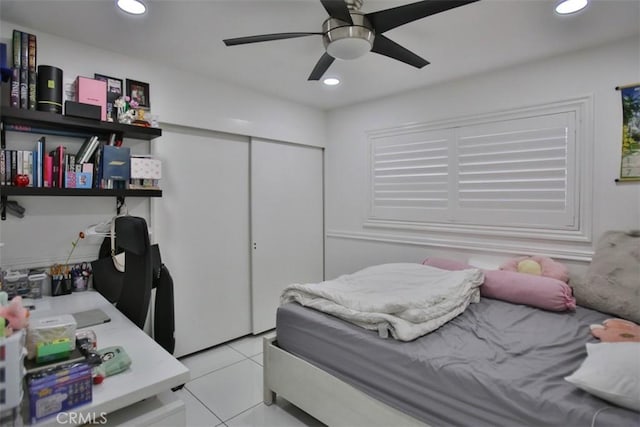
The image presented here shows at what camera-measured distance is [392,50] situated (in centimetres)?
196

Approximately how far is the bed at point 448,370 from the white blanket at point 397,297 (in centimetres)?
5

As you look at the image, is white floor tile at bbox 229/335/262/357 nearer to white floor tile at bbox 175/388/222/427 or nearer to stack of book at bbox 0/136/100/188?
white floor tile at bbox 175/388/222/427

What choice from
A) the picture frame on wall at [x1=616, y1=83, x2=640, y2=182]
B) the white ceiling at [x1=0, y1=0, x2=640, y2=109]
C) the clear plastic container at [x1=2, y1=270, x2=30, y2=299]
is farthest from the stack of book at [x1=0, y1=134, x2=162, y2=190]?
the picture frame on wall at [x1=616, y1=83, x2=640, y2=182]

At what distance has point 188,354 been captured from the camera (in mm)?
2984

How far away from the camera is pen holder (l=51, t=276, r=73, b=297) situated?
218 centimetres

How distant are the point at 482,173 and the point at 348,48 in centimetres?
177

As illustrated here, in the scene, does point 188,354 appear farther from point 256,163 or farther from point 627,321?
point 627,321

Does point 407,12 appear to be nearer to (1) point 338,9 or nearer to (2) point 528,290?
(1) point 338,9

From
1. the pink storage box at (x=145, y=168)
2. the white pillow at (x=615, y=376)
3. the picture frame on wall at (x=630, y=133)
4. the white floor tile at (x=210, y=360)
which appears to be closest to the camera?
the white pillow at (x=615, y=376)

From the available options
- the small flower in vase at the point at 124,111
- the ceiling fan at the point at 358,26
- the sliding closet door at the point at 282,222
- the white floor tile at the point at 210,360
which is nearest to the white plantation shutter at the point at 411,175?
the sliding closet door at the point at 282,222

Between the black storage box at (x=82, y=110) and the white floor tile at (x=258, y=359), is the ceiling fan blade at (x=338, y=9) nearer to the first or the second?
the black storage box at (x=82, y=110)

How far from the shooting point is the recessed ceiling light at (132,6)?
1820 mm

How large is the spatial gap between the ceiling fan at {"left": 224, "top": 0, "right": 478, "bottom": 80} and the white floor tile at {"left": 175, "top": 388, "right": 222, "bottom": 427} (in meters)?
2.26

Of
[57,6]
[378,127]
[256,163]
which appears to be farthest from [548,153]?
[57,6]
